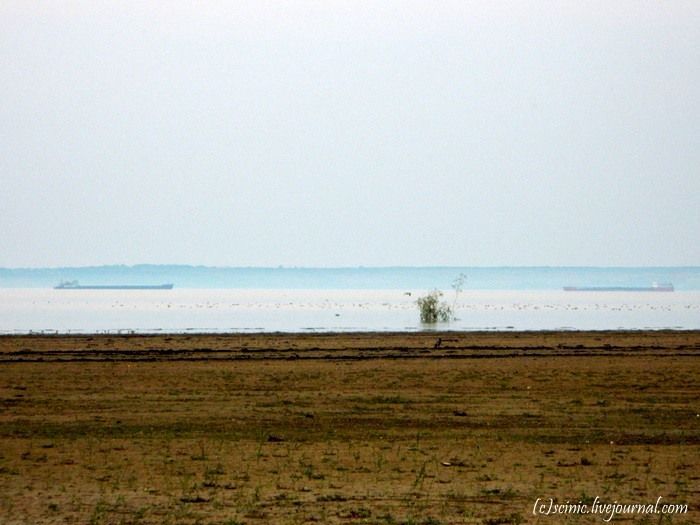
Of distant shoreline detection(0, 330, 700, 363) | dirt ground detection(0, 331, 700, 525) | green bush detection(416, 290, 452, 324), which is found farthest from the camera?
green bush detection(416, 290, 452, 324)

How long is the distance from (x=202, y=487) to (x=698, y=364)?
20310 mm

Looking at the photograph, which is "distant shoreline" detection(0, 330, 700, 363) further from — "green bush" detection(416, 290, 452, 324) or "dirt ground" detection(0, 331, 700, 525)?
"green bush" detection(416, 290, 452, 324)

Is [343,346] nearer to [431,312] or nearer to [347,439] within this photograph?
[347,439]

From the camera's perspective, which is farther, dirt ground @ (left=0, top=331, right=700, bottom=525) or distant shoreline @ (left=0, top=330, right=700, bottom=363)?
distant shoreline @ (left=0, top=330, right=700, bottom=363)

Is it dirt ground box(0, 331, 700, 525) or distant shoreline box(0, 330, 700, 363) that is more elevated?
distant shoreline box(0, 330, 700, 363)

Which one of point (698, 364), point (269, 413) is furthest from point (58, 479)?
point (698, 364)

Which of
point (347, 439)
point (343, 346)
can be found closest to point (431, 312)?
point (343, 346)

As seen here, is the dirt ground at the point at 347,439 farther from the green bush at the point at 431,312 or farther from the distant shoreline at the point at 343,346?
the green bush at the point at 431,312

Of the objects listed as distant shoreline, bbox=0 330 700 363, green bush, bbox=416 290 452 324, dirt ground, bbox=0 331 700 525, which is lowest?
dirt ground, bbox=0 331 700 525

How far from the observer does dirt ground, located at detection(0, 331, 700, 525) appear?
12.8 m

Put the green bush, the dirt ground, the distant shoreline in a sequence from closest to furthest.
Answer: the dirt ground < the distant shoreline < the green bush

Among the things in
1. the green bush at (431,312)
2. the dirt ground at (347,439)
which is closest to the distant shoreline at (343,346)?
the dirt ground at (347,439)

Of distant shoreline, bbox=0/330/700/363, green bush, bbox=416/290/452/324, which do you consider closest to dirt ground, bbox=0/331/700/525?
distant shoreline, bbox=0/330/700/363

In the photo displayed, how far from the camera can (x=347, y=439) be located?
17.5m
